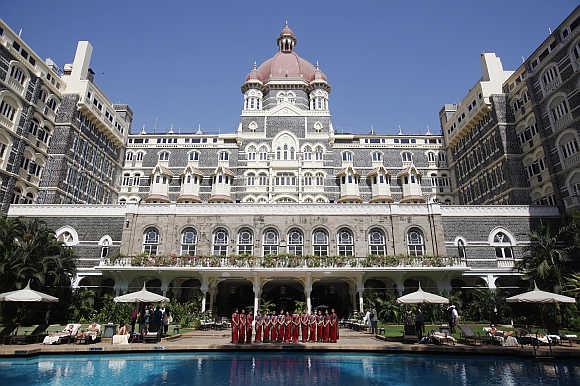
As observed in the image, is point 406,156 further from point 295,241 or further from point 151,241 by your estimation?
point 151,241

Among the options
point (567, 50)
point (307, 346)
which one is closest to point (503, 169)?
point (567, 50)

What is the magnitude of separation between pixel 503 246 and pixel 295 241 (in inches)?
657

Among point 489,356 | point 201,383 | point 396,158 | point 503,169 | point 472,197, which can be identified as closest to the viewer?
point 201,383

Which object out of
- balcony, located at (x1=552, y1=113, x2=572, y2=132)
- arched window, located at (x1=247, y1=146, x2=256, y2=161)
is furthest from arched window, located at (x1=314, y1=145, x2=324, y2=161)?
balcony, located at (x1=552, y1=113, x2=572, y2=132)

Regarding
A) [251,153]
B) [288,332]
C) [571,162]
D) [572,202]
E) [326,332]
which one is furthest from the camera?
[251,153]

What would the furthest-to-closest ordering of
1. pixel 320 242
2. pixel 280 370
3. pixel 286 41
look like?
1. pixel 286 41
2. pixel 320 242
3. pixel 280 370

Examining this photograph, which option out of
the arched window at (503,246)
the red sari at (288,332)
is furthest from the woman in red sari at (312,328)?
the arched window at (503,246)

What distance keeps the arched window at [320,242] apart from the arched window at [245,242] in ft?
16.3

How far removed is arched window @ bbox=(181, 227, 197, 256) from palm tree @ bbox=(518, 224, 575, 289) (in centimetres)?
2424

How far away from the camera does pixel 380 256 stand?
27.6 meters

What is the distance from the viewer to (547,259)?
25.2 metres

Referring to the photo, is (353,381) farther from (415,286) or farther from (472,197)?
(472,197)

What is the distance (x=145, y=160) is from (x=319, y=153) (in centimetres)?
2168

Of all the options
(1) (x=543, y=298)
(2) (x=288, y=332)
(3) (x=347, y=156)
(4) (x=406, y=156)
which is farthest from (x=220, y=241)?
(4) (x=406, y=156)
